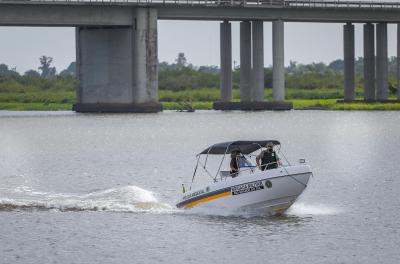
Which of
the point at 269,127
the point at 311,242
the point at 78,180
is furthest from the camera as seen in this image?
the point at 269,127

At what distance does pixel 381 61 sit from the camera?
568 ft

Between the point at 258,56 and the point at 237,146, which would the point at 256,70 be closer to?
the point at 258,56

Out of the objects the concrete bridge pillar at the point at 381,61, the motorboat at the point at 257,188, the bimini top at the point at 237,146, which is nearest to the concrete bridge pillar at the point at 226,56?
the concrete bridge pillar at the point at 381,61

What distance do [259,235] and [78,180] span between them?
22559 mm

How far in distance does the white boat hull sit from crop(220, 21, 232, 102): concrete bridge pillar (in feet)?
405

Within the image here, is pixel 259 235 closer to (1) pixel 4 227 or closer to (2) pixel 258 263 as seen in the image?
(2) pixel 258 263

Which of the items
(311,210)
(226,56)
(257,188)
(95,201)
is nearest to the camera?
(257,188)

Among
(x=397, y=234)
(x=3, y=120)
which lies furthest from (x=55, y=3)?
(x=397, y=234)

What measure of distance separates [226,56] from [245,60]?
2.79 m

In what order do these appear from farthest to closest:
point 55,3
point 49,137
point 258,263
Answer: point 55,3 < point 49,137 < point 258,263

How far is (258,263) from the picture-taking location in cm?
3469

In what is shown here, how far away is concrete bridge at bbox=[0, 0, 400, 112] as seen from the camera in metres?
137

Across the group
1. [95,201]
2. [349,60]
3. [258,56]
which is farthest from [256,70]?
[95,201]

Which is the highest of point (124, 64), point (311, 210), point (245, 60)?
point (245, 60)
